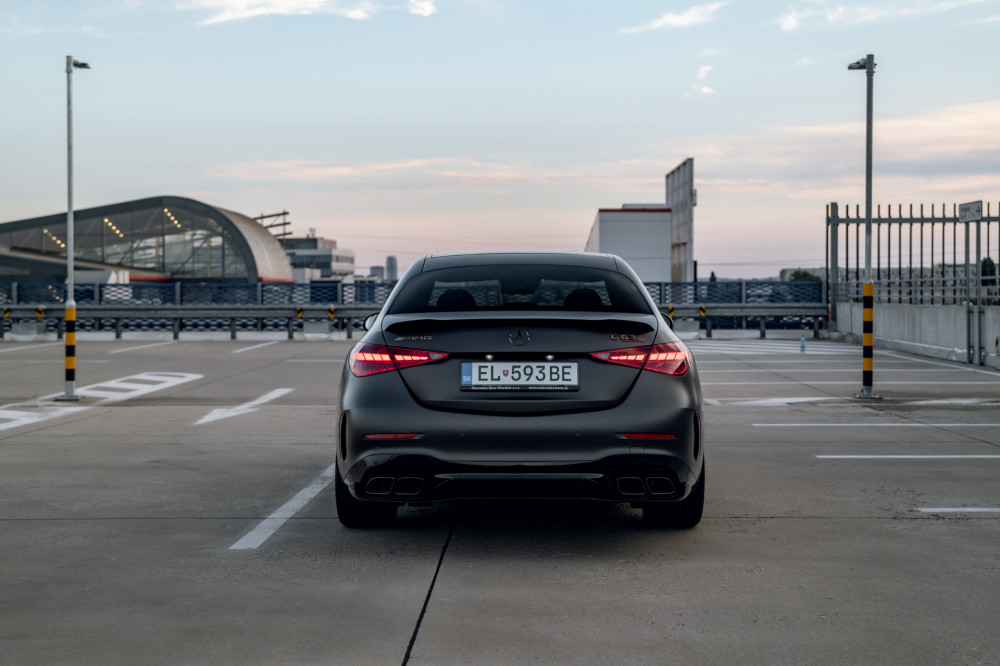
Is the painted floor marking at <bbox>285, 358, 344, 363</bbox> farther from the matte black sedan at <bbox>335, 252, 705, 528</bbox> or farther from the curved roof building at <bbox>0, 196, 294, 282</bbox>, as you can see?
the curved roof building at <bbox>0, 196, 294, 282</bbox>

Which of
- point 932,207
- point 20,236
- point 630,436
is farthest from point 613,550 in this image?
point 20,236

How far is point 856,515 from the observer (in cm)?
603

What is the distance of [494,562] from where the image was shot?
16.4 feet

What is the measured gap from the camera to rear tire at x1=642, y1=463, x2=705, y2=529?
217 inches

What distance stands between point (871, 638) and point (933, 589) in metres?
0.81

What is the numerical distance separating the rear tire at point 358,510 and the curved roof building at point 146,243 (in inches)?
2424

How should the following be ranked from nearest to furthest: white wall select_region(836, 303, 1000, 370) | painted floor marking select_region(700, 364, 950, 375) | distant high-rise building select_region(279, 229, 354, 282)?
painted floor marking select_region(700, 364, 950, 375)
white wall select_region(836, 303, 1000, 370)
distant high-rise building select_region(279, 229, 354, 282)

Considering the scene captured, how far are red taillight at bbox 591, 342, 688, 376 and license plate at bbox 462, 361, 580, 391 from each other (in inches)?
6.7

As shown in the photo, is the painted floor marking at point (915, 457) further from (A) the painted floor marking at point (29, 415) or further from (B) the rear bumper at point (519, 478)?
(A) the painted floor marking at point (29, 415)

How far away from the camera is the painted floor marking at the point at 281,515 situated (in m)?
5.40

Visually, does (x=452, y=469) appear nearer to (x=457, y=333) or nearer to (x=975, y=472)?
(x=457, y=333)

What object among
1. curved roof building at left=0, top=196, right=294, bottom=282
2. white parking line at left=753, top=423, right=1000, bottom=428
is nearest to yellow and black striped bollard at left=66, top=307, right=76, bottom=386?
white parking line at left=753, top=423, right=1000, bottom=428

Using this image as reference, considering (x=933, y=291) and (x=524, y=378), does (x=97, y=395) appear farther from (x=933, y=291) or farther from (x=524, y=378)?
(x=933, y=291)

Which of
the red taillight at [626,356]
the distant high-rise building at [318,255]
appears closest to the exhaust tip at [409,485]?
the red taillight at [626,356]
